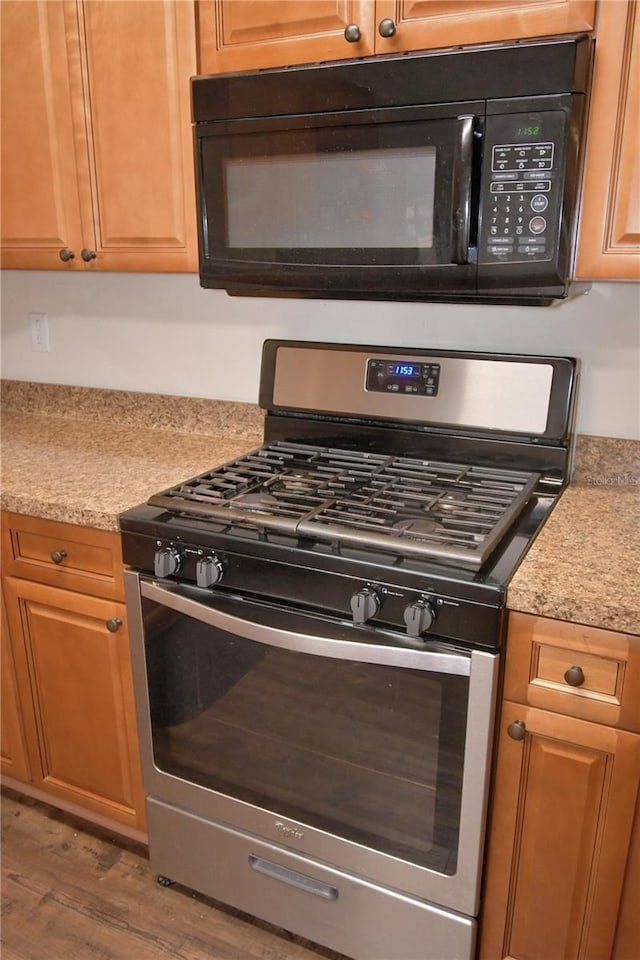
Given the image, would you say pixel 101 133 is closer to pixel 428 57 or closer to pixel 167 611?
pixel 428 57

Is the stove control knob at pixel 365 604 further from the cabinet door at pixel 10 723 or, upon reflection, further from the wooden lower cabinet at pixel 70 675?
the cabinet door at pixel 10 723

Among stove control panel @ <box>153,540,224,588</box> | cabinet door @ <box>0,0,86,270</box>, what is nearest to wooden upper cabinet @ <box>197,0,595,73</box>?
cabinet door @ <box>0,0,86,270</box>

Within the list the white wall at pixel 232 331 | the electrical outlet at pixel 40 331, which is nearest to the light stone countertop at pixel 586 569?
the white wall at pixel 232 331

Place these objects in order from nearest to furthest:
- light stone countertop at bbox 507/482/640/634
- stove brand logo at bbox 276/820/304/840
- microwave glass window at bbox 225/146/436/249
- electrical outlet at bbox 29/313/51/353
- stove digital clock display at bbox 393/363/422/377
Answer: light stone countertop at bbox 507/482/640/634 → microwave glass window at bbox 225/146/436/249 → stove brand logo at bbox 276/820/304/840 → stove digital clock display at bbox 393/363/422/377 → electrical outlet at bbox 29/313/51/353

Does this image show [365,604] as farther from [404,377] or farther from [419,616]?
[404,377]

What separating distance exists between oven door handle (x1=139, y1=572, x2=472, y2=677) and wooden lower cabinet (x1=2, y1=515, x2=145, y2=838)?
18 centimetres

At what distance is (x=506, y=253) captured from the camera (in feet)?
4.03

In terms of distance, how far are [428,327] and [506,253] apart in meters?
0.44

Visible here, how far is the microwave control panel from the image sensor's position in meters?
1.16

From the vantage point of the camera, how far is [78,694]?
162cm

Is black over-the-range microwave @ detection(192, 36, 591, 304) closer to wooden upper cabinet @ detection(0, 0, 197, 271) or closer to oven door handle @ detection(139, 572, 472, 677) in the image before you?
wooden upper cabinet @ detection(0, 0, 197, 271)

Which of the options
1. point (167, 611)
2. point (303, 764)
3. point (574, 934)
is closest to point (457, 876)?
point (574, 934)

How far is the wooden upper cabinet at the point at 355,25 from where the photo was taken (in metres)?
1.16

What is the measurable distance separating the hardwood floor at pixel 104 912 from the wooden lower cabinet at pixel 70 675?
0.28 feet
